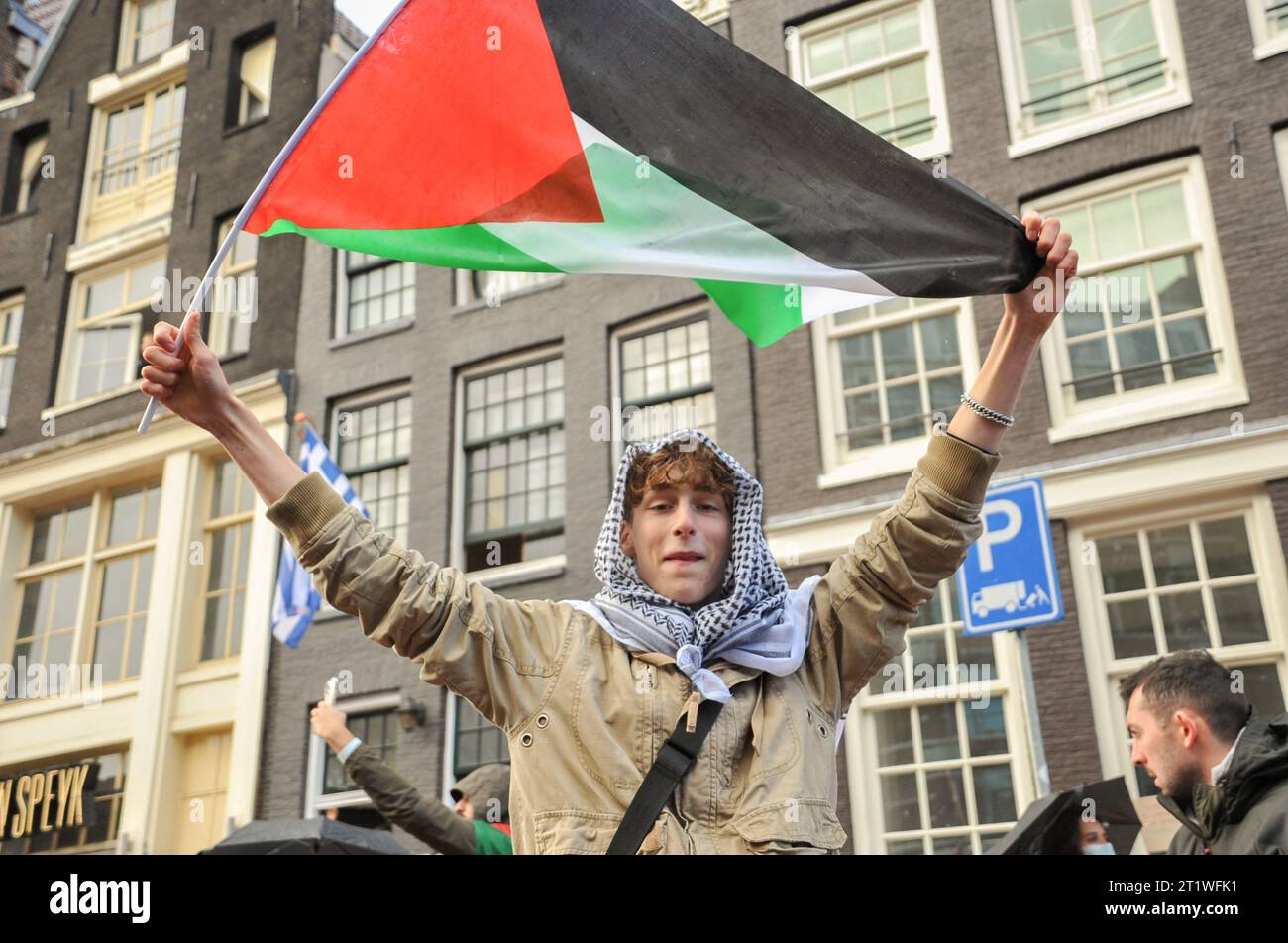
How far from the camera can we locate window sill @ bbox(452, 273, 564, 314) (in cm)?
1403

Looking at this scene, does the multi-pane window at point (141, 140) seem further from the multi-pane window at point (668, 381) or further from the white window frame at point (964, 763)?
the white window frame at point (964, 763)

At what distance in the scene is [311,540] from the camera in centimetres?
190

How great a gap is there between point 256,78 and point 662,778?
63.6ft

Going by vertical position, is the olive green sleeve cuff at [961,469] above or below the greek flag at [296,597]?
below

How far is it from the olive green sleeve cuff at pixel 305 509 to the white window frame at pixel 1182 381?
940 cm

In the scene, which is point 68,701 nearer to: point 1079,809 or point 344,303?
point 344,303

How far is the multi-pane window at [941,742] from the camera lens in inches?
403

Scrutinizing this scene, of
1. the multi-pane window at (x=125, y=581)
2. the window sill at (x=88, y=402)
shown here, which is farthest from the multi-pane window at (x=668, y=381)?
the window sill at (x=88, y=402)

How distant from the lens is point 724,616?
2.02m

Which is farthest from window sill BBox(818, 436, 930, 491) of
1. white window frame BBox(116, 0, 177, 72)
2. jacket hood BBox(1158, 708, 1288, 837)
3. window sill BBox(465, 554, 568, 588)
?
white window frame BBox(116, 0, 177, 72)

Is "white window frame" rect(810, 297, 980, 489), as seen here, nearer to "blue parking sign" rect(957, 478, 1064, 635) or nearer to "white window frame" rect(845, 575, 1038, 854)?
"white window frame" rect(845, 575, 1038, 854)

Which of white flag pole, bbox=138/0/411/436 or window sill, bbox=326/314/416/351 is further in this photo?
window sill, bbox=326/314/416/351

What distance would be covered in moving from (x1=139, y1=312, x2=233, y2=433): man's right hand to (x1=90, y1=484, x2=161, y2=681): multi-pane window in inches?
635

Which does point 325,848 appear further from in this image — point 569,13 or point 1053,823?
point 569,13
